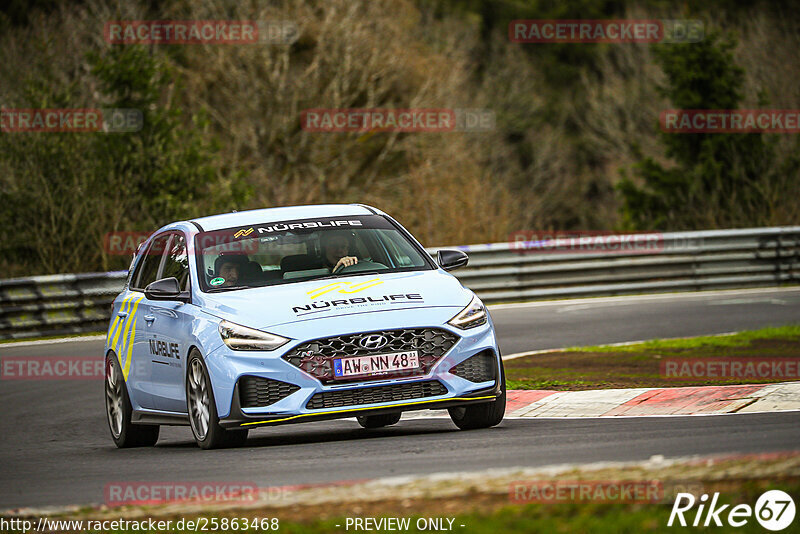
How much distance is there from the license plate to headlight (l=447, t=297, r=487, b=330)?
17.0 inches

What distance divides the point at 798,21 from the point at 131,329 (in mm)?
48090

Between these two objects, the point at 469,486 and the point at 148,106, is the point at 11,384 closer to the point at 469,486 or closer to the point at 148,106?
the point at 469,486

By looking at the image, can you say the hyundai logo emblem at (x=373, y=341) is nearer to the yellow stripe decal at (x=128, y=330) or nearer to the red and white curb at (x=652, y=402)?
the red and white curb at (x=652, y=402)

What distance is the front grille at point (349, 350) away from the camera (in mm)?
8953

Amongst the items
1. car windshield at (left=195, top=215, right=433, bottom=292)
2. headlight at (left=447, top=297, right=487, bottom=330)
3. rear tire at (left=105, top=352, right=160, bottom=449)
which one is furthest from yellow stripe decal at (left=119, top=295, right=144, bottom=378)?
headlight at (left=447, top=297, right=487, bottom=330)

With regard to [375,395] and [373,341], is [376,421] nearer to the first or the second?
[375,395]

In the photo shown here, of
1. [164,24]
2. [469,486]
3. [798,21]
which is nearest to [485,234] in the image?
[164,24]

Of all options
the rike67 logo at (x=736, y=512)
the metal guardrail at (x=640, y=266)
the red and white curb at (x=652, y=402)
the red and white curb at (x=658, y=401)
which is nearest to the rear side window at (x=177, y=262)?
the red and white curb at (x=652, y=402)

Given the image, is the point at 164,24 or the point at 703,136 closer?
the point at 703,136

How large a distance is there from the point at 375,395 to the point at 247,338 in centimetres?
91

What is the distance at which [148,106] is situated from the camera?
27828 millimetres

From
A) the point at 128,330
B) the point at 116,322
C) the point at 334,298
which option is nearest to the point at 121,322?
the point at 116,322

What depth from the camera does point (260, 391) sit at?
9.00 metres

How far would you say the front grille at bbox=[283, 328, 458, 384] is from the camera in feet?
29.4
